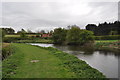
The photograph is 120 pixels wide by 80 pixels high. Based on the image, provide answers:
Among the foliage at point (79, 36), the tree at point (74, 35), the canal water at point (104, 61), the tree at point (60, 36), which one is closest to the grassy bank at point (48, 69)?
the canal water at point (104, 61)

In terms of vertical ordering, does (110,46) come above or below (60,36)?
below

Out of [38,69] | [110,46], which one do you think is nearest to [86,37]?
[110,46]

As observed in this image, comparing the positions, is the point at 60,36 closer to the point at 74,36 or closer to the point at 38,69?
the point at 74,36

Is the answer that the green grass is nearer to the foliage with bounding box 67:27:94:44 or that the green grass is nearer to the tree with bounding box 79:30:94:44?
the tree with bounding box 79:30:94:44

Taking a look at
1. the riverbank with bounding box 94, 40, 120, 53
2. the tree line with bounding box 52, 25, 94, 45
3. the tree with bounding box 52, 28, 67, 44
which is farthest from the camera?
the tree with bounding box 52, 28, 67, 44

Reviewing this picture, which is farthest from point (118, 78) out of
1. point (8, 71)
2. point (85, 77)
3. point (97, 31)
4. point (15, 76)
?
point (97, 31)

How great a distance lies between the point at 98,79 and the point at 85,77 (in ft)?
1.96

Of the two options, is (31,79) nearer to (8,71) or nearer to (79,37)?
(8,71)

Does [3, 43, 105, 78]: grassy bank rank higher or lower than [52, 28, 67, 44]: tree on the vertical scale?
lower

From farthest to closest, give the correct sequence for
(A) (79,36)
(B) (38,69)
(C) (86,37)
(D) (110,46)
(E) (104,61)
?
(A) (79,36)
(C) (86,37)
(D) (110,46)
(E) (104,61)
(B) (38,69)

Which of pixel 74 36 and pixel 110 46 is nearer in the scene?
pixel 110 46

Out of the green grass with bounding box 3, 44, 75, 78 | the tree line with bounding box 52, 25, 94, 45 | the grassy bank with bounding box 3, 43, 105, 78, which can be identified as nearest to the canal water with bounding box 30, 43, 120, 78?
the grassy bank with bounding box 3, 43, 105, 78

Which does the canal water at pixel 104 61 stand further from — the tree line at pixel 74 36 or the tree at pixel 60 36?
the tree at pixel 60 36

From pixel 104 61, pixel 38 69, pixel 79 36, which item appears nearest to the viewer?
pixel 38 69
